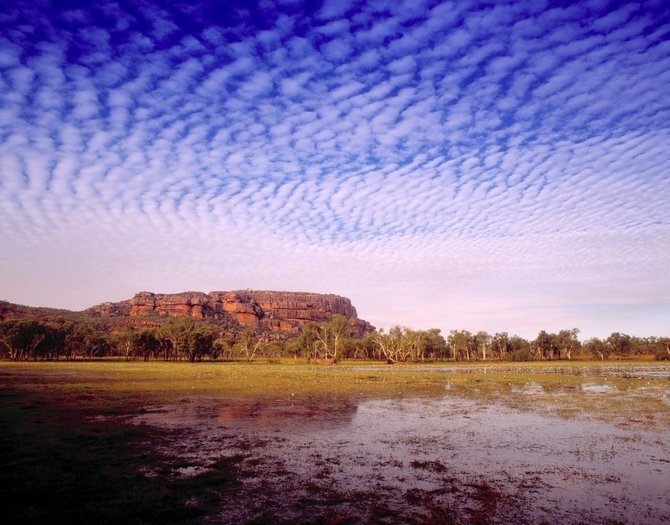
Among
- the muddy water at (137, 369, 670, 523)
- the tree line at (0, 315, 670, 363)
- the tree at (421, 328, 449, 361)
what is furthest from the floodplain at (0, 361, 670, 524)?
the tree at (421, 328, 449, 361)

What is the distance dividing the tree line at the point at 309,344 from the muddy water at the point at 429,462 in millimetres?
92876

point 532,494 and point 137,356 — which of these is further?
point 137,356

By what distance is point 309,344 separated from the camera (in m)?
139

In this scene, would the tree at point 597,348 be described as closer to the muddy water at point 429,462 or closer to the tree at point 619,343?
the tree at point 619,343

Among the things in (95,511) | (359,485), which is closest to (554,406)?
(359,485)

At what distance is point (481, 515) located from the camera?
35.0 ft

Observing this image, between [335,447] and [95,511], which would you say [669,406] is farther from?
[95,511]

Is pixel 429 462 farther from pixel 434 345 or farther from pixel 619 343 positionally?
pixel 619 343

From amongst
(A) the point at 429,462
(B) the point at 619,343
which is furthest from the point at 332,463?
(B) the point at 619,343

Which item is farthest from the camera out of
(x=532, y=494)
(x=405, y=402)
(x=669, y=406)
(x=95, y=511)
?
(x=405, y=402)

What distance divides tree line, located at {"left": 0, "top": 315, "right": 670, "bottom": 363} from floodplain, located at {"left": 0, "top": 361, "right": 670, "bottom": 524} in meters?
92.9

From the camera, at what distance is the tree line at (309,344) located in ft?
389

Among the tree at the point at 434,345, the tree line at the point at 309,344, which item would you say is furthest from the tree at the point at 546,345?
the tree at the point at 434,345

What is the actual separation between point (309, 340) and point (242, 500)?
128302 mm
